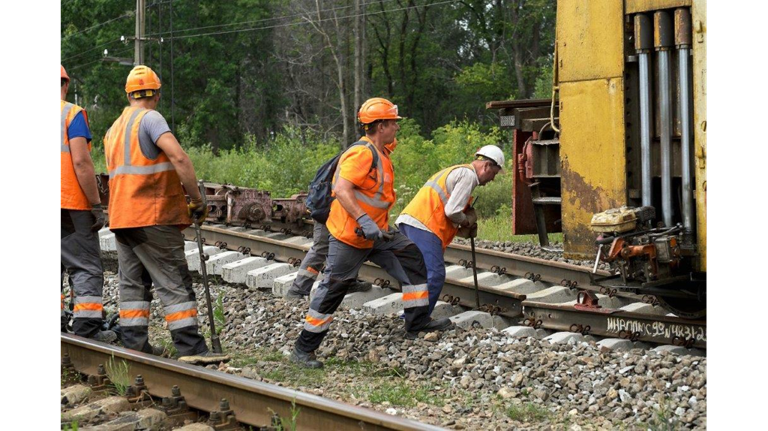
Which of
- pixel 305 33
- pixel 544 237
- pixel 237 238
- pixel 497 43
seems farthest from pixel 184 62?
pixel 544 237

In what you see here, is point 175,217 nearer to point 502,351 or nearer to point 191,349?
point 191,349

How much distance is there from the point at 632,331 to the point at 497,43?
3140 centimetres

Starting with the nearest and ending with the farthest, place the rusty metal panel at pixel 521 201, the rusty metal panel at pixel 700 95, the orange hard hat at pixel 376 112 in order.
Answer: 1. the rusty metal panel at pixel 700 95
2. the orange hard hat at pixel 376 112
3. the rusty metal panel at pixel 521 201

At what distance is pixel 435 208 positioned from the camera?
26.8ft

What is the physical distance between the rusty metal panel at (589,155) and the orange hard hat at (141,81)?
2.96 m

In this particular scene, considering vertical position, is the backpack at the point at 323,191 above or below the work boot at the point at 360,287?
above

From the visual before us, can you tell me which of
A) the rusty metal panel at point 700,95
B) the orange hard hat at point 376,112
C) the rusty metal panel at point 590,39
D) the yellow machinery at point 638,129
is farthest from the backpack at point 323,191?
the rusty metal panel at point 700,95

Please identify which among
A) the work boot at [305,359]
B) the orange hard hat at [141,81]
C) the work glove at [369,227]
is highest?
the orange hard hat at [141,81]

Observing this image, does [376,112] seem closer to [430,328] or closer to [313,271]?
[430,328]

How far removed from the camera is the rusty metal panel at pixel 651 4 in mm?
6277

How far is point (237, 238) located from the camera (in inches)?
432

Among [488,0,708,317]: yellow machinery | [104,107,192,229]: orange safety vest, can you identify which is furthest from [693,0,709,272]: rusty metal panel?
[104,107,192,229]: orange safety vest

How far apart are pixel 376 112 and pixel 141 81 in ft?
5.68

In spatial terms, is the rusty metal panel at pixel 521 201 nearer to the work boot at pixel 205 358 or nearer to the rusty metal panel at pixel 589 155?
the rusty metal panel at pixel 589 155
